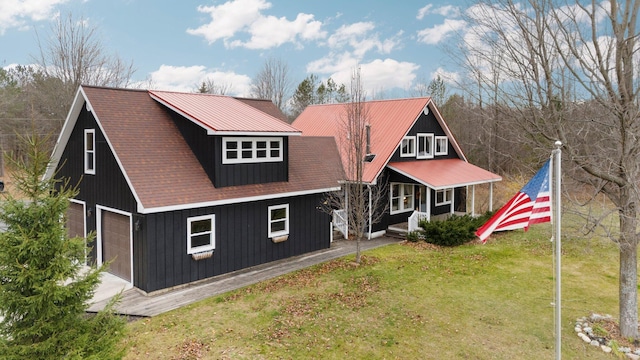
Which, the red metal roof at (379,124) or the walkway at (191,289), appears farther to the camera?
the red metal roof at (379,124)

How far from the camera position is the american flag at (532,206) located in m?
6.45

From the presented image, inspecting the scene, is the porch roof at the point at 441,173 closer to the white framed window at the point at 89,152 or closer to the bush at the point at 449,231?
the bush at the point at 449,231

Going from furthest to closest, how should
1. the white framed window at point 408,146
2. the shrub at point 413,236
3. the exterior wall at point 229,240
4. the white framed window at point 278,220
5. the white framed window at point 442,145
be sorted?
the white framed window at point 442,145 → the white framed window at point 408,146 → the shrub at point 413,236 → the white framed window at point 278,220 → the exterior wall at point 229,240

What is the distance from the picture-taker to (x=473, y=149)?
33.6 meters

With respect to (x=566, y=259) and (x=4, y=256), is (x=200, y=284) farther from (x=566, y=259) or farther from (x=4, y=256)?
(x=566, y=259)

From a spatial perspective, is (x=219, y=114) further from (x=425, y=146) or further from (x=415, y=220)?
(x=425, y=146)

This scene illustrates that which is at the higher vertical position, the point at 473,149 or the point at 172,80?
the point at 172,80

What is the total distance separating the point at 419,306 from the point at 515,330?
230 centimetres

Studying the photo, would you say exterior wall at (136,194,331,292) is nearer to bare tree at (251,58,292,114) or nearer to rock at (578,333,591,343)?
rock at (578,333,591,343)

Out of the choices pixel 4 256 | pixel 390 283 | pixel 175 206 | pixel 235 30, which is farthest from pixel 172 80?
pixel 4 256

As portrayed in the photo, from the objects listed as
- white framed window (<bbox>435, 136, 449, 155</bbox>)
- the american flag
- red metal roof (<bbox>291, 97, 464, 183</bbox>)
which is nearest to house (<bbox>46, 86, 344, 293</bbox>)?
red metal roof (<bbox>291, 97, 464, 183</bbox>)

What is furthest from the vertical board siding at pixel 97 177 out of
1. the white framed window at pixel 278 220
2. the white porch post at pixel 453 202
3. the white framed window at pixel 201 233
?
the white porch post at pixel 453 202

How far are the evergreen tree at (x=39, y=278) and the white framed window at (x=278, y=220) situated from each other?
856cm

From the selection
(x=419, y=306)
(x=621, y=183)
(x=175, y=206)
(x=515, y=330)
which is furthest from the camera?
(x=175, y=206)
